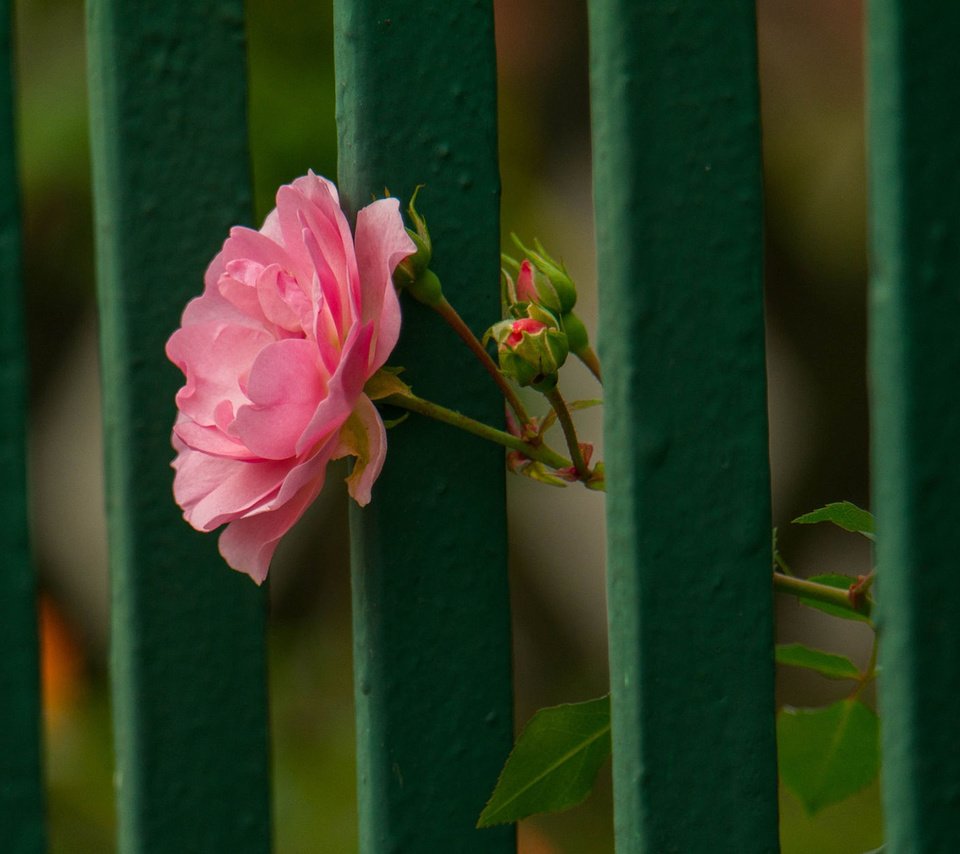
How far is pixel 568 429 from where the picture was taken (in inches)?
20.3

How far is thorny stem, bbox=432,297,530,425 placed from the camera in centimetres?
52

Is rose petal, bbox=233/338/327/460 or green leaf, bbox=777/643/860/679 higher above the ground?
rose petal, bbox=233/338/327/460

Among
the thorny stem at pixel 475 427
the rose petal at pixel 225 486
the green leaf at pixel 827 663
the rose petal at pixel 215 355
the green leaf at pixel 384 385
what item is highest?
the rose petal at pixel 215 355

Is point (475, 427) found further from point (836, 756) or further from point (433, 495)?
point (836, 756)

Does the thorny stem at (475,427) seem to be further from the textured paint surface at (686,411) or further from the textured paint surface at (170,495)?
the textured paint surface at (170,495)

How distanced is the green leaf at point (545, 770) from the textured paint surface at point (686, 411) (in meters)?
0.03

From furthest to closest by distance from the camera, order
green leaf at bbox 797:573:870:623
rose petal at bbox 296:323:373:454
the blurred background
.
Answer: the blurred background → green leaf at bbox 797:573:870:623 → rose petal at bbox 296:323:373:454

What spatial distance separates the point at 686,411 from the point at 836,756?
0.21 m

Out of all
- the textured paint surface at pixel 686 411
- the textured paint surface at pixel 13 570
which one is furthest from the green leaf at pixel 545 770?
the textured paint surface at pixel 13 570

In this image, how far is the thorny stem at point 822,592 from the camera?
1.76 feet

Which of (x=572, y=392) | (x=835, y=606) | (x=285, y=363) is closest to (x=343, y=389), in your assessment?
(x=285, y=363)

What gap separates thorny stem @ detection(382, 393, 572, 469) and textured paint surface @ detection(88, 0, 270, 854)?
0.17 metres

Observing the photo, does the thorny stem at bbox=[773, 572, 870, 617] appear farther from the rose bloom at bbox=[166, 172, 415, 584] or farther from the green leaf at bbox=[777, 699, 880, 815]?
the rose bloom at bbox=[166, 172, 415, 584]

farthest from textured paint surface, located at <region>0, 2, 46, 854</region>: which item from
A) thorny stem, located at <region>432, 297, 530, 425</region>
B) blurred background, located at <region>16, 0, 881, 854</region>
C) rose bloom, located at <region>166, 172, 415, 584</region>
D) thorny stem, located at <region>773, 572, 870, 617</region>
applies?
blurred background, located at <region>16, 0, 881, 854</region>
